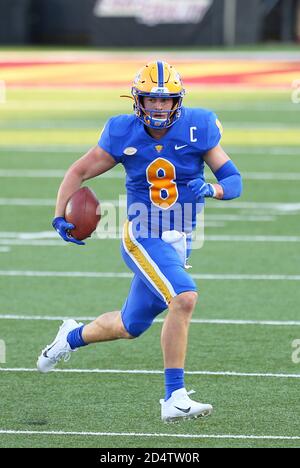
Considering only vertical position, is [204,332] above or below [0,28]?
below

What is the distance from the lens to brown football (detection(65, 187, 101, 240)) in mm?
5840

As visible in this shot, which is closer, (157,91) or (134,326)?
(157,91)

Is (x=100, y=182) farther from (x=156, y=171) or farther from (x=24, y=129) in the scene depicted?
(x=156, y=171)

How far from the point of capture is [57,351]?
6035 mm

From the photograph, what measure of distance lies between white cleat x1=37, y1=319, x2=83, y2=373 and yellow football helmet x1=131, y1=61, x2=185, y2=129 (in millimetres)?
1167

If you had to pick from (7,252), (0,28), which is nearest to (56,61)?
(0,28)

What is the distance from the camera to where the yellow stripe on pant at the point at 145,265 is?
5479 millimetres

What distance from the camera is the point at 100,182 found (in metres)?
12.9

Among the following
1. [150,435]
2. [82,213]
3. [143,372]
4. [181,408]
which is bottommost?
[150,435]

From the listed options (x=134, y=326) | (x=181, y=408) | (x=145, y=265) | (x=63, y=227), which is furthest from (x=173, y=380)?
(x=63, y=227)

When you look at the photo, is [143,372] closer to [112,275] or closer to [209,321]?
[209,321]

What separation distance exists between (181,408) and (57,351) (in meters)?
0.96

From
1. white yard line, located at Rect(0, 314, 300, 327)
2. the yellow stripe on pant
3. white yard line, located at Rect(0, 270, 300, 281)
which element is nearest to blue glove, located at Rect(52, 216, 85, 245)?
the yellow stripe on pant

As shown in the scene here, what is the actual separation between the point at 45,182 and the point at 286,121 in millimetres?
5964
